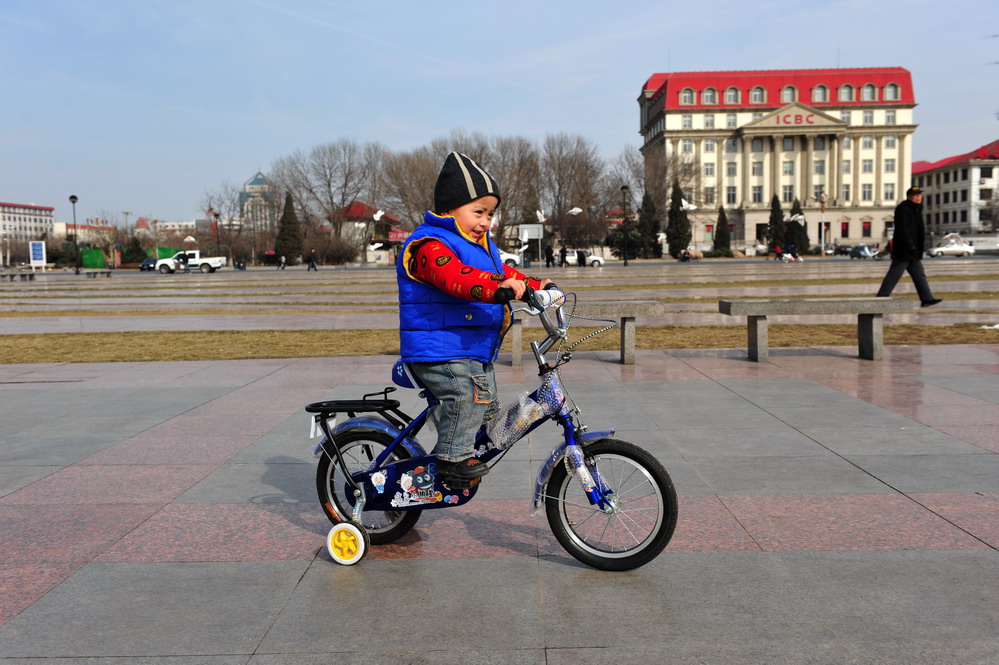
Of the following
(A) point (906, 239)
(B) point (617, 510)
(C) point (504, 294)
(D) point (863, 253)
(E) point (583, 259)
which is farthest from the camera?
(D) point (863, 253)

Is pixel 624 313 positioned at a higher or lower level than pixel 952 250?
lower

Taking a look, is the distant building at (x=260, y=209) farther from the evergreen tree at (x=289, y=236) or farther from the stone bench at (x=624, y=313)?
the stone bench at (x=624, y=313)

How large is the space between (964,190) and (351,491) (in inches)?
5446

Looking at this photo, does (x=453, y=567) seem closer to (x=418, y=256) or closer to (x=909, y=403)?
(x=418, y=256)

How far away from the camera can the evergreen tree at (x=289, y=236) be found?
8644cm

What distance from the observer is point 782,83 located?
10925 cm

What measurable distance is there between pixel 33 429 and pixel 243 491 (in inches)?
113

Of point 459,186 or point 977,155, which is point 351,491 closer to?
point 459,186

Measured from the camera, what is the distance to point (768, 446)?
225 inches

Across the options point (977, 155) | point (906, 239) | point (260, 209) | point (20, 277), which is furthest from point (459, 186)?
point (977, 155)

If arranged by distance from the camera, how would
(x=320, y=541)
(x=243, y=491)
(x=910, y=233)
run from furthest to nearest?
(x=910, y=233), (x=243, y=491), (x=320, y=541)

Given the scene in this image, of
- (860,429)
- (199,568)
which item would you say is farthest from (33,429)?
(860,429)

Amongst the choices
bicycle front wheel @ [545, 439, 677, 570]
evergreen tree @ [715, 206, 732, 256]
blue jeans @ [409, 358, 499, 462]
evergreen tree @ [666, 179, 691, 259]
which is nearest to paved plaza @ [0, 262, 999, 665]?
bicycle front wheel @ [545, 439, 677, 570]

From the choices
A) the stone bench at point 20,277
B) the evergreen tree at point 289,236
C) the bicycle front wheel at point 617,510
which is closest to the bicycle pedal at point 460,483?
the bicycle front wheel at point 617,510
